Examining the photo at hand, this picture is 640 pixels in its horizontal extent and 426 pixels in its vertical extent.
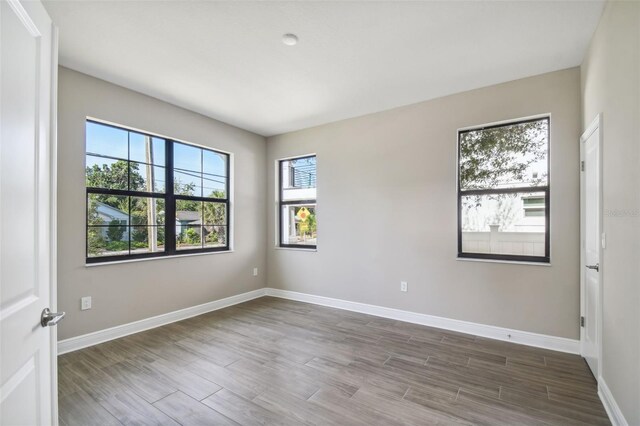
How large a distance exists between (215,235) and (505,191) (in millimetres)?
3818

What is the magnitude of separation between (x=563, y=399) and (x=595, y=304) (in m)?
0.79

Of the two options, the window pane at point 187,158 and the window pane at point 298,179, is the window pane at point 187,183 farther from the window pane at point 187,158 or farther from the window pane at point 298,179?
the window pane at point 298,179

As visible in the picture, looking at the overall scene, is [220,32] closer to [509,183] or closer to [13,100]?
[13,100]

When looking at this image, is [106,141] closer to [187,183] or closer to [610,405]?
[187,183]

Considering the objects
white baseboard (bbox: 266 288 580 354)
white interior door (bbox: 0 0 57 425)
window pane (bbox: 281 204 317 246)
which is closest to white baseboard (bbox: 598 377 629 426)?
white baseboard (bbox: 266 288 580 354)

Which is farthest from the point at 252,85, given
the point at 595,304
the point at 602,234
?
the point at 595,304

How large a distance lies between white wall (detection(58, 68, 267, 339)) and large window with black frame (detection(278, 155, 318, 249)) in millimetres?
389

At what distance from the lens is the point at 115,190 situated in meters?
3.33

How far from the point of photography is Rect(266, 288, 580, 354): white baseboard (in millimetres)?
2943

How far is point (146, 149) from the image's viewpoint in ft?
12.0

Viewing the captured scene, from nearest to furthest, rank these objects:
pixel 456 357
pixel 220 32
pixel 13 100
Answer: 1. pixel 13 100
2. pixel 220 32
3. pixel 456 357

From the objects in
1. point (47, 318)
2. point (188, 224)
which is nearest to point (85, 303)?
point (188, 224)

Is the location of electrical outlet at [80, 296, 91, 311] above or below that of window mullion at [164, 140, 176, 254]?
below

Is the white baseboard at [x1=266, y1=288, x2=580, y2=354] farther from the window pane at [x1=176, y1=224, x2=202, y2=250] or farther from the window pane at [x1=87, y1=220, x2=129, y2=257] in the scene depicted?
the window pane at [x1=87, y1=220, x2=129, y2=257]
